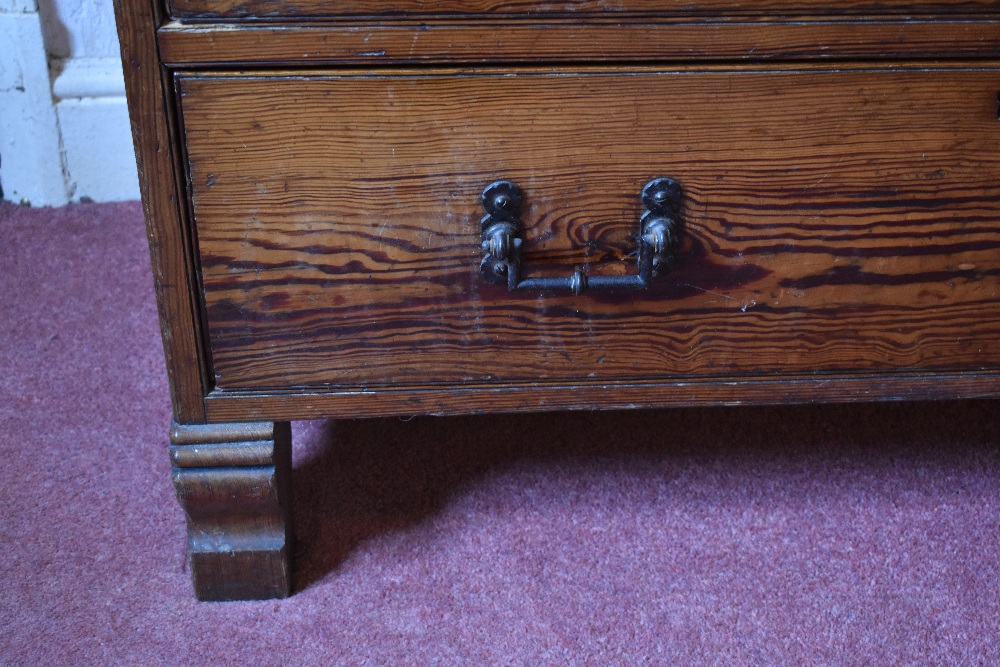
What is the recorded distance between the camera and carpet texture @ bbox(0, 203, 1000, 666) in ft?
2.31

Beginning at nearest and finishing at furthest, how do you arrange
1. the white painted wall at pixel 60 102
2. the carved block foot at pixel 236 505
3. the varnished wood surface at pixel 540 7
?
the varnished wood surface at pixel 540 7 < the carved block foot at pixel 236 505 < the white painted wall at pixel 60 102

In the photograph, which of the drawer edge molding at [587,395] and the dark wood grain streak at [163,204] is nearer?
the dark wood grain streak at [163,204]

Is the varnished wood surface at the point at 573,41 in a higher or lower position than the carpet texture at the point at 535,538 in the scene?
higher

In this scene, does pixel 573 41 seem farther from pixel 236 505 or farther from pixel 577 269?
pixel 236 505

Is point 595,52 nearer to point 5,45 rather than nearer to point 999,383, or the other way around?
point 999,383

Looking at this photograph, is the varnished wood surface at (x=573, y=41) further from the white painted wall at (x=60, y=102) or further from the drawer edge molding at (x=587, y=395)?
the white painted wall at (x=60, y=102)

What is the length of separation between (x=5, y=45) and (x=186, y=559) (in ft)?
2.80

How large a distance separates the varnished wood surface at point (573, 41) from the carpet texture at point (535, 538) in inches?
15.1

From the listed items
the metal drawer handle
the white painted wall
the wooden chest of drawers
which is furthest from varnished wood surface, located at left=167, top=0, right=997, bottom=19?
the white painted wall

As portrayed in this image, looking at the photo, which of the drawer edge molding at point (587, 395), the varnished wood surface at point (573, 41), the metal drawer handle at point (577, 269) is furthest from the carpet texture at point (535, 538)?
the varnished wood surface at point (573, 41)

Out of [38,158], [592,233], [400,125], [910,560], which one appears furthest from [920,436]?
[38,158]

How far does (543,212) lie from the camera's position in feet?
2.13

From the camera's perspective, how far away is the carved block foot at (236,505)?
0.70 meters

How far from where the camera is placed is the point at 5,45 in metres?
1.30
